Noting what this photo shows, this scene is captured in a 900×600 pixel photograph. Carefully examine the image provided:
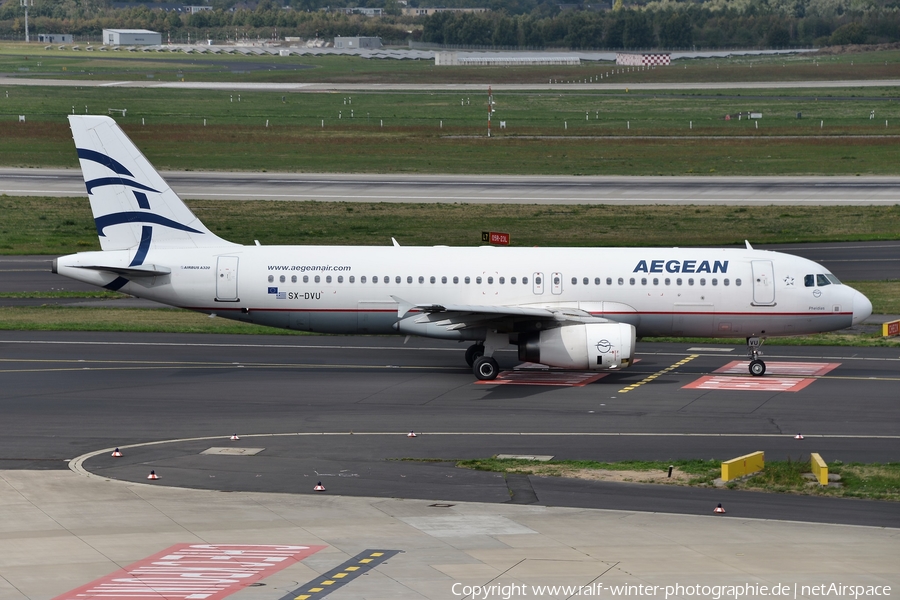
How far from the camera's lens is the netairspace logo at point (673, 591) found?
20.4 m

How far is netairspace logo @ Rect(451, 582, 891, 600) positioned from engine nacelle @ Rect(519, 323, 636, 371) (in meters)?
18.1

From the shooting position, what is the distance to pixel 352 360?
4431 cm

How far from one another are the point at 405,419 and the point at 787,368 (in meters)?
15.6

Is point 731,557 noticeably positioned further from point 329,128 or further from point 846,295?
point 329,128

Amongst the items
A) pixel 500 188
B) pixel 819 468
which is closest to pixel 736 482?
pixel 819 468

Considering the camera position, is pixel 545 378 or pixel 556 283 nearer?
pixel 545 378

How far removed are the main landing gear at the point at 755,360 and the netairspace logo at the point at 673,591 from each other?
20629 mm

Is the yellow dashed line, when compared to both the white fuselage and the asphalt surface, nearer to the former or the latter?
the asphalt surface

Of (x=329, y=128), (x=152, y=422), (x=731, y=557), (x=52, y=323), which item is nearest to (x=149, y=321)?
(x=52, y=323)

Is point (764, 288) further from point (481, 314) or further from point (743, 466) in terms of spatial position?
point (743, 466)

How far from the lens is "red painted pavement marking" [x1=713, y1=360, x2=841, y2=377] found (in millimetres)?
41812

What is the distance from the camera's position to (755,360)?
41312 millimetres

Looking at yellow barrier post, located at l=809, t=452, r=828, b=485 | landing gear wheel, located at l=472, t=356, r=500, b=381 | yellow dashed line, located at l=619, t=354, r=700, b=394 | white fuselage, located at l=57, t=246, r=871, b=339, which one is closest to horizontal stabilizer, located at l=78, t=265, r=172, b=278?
white fuselage, located at l=57, t=246, r=871, b=339

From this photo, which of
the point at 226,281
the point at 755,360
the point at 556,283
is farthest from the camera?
the point at 226,281
